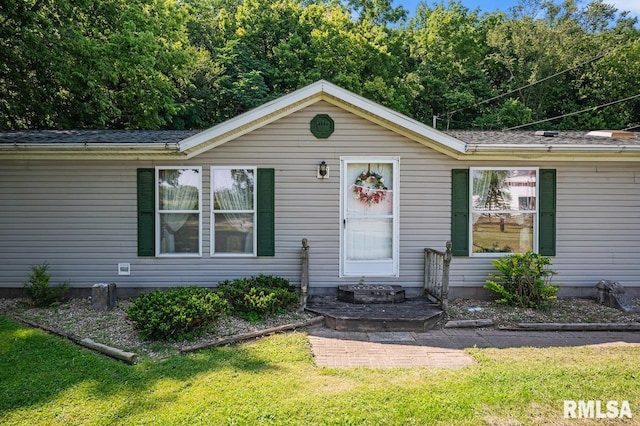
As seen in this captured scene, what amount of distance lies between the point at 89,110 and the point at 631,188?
13.5m

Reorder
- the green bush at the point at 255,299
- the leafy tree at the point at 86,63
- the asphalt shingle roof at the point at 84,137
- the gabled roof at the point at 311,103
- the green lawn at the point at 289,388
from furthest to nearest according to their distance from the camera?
the leafy tree at the point at 86,63, the asphalt shingle roof at the point at 84,137, the gabled roof at the point at 311,103, the green bush at the point at 255,299, the green lawn at the point at 289,388

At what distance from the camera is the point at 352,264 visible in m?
7.70

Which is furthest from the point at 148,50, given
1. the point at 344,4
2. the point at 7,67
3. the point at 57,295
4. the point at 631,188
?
the point at 344,4

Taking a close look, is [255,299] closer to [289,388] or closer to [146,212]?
[289,388]

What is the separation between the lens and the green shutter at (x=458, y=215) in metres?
7.71

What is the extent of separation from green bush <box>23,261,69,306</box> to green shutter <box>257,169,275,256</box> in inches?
133

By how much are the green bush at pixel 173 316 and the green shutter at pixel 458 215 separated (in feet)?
13.9

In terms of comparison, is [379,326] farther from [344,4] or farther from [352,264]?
[344,4]

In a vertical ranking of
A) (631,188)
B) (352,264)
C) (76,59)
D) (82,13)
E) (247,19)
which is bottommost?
(352,264)

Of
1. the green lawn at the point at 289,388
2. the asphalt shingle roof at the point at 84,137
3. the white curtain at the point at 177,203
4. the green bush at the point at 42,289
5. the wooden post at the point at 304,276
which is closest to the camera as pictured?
the green lawn at the point at 289,388

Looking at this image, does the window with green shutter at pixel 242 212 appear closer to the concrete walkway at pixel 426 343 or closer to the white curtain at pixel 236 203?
the white curtain at pixel 236 203

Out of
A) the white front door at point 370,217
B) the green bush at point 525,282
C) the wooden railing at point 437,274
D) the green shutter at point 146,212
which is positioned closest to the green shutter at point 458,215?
the wooden railing at point 437,274

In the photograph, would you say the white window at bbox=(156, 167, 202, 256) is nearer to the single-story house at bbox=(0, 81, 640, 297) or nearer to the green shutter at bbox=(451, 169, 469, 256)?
the single-story house at bbox=(0, 81, 640, 297)

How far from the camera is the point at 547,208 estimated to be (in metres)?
7.75
